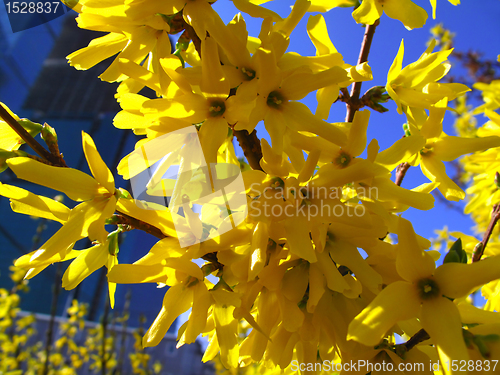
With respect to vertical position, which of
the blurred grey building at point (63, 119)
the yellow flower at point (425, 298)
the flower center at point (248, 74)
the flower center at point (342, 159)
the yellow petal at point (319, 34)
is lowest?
the yellow flower at point (425, 298)

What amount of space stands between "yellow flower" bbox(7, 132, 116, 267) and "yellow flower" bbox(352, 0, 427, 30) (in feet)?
2.50

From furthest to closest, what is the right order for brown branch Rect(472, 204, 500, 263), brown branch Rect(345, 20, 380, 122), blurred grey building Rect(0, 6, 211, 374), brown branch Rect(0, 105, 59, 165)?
blurred grey building Rect(0, 6, 211, 374) → brown branch Rect(472, 204, 500, 263) → brown branch Rect(345, 20, 380, 122) → brown branch Rect(0, 105, 59, 165)

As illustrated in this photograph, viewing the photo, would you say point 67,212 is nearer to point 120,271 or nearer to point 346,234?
point 120,271

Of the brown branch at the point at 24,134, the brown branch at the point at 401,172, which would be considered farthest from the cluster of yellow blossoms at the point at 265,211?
the brown branch at the point at 401,172

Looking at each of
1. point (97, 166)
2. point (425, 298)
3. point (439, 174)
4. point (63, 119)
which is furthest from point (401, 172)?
point (63, 119)

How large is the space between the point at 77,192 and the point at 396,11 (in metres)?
0.94

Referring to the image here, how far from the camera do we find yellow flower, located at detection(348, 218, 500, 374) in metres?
0.54

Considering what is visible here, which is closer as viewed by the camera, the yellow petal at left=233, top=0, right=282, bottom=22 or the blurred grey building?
the yellow petal at left=233, top=0, right=282, bottom=22

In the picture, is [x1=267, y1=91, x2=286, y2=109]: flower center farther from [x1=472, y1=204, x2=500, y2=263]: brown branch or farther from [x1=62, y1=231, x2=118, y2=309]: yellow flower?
[x1=472, y1=204, x2=500, y2=263]: brown branch

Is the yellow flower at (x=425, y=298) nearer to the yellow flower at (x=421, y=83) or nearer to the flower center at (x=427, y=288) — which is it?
the flower center at (x=427, y=288)

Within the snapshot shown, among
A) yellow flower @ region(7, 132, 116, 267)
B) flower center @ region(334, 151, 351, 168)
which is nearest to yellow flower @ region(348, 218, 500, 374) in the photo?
flower center @ region(334, 151, 351, 168)

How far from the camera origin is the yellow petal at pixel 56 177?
629mm

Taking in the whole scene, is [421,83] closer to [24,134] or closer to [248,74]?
[248,74]

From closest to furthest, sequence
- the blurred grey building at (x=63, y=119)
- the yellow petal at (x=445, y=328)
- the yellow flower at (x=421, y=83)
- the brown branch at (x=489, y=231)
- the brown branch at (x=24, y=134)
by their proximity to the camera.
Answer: the yellow petal at (x=445, y=328) → the brown branch at (x=24, y=134) → the yellow flower at (x=421, y=83) → the brown branch at (x=489, y=231) → the blurred grey building at (x=63, y=119)
